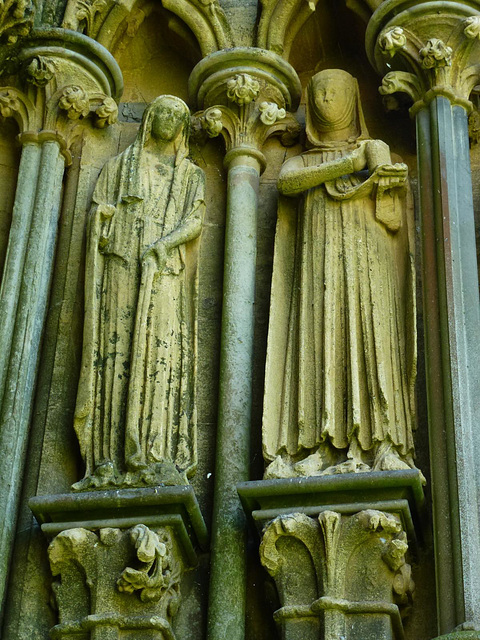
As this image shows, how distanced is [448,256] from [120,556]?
2.21m

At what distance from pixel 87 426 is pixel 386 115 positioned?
268 cm

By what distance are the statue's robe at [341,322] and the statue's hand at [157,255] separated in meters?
0.60

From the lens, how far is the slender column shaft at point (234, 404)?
6.70 meters

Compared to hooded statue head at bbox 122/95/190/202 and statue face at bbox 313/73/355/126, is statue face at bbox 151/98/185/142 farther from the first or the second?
statue face at bbox 313/73/355/126

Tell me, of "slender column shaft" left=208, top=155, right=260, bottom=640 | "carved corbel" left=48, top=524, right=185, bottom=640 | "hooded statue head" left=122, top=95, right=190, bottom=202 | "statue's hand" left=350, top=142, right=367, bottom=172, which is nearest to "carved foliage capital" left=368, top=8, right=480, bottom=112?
"statue's hand" left=350, top=142, right=367, bottom=172

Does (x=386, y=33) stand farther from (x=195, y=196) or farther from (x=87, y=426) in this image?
(x=87, y=426)

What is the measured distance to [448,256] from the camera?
286 inches

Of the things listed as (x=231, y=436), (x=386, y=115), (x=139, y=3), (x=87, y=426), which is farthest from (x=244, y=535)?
(x=139, y=3)

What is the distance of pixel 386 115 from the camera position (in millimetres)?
8445

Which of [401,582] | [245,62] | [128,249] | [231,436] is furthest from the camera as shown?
[245,62]

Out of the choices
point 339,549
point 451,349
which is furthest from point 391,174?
point 339,549

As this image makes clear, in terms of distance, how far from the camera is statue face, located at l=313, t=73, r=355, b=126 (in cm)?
806

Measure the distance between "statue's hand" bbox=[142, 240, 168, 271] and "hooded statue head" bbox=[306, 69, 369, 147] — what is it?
115cm

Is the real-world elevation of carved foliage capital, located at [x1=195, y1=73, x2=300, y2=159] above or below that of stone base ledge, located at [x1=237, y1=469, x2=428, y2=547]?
above
